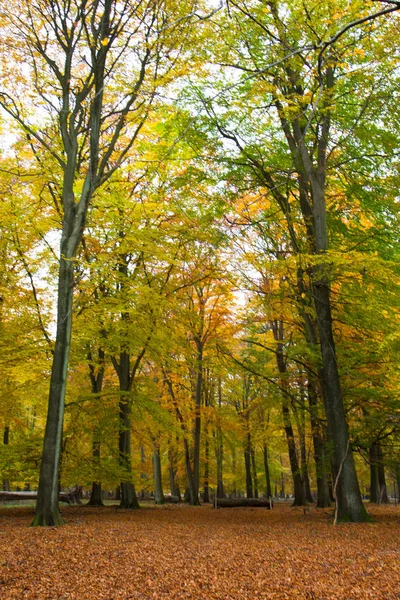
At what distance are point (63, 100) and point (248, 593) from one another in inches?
348

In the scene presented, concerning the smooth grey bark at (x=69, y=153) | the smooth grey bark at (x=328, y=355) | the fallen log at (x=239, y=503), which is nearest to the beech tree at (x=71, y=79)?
the smooth grey bark at (x=69, y=153)

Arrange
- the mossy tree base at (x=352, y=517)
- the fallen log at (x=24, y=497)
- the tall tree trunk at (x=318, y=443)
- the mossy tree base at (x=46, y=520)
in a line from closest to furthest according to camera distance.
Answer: the mossy tree base at (x=46, y=520) → the mossy tree base at (x=352, y=517) → the tall tree trunk at (x=318, y=443) → the fallen log at (x=24, y=497)

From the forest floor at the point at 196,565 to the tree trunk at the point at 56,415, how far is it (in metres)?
0.64

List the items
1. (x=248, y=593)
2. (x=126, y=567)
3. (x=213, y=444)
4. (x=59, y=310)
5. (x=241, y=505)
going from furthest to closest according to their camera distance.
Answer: (x=213, y=444) → (x=241, y=505) → (x=59, y=310) → (x=126, y=567) → (x=248, y=593)

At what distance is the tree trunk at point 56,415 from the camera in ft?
23.8

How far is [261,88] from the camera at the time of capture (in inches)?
270

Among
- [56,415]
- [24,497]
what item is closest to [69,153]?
[56,415]

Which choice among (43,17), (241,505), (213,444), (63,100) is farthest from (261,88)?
(213,444)

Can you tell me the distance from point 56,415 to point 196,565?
4.23 meters

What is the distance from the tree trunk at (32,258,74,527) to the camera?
23.8ft

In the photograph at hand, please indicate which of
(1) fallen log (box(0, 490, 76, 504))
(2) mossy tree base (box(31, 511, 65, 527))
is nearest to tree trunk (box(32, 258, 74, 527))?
(2) mossy tree base (box(31, 511, 65, 527))

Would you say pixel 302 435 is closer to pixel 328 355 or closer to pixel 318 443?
pixel 318 443

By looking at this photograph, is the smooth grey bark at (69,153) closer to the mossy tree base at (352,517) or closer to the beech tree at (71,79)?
the beech tree at (71,79)

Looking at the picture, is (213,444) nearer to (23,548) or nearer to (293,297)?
(293,297)
